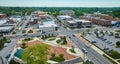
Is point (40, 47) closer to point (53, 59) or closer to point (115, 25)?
point (53, 59)

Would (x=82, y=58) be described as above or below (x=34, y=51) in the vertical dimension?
below

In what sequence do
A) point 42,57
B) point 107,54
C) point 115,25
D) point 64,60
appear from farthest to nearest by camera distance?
point 115,25
point 107,54
point 64,60
point 42,57

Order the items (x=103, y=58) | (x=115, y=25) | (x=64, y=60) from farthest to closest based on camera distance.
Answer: (x=115, y=25) < (x=103, y=58) < (x=64, y=60)

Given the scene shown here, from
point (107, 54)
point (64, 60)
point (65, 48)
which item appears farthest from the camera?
point (65, 48)

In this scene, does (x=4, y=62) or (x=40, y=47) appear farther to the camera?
(x=4, y=62)

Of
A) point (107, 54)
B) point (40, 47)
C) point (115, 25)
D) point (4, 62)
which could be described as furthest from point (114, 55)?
point (115, 25)

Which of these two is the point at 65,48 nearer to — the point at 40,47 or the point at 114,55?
the point at 114,55

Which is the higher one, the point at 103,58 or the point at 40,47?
the point at 40,47

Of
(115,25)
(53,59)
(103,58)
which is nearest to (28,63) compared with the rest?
(53,59)

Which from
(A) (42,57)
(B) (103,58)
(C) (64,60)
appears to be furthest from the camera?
(B) (103,58)
